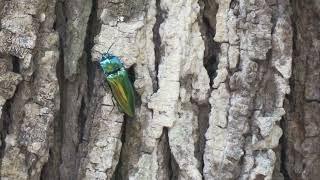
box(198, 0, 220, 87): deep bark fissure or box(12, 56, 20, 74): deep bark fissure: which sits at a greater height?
box(198, 0, 220, 87): deep bark fissure

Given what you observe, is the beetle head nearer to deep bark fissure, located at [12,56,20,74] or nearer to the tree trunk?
the tree trunk

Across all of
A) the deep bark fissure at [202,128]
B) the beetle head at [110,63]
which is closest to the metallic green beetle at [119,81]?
the beetle head at [110,63]

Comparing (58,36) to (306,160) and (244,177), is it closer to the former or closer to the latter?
(244,177)

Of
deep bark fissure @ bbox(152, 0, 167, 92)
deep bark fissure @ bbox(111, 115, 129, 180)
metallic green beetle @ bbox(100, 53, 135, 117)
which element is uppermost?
deep bark fissure @ bbox(152, 0, 167, 92)

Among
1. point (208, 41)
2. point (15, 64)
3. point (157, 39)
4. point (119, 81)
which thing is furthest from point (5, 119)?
point (208, 41)

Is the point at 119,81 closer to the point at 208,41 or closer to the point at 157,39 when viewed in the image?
the point at 157,39

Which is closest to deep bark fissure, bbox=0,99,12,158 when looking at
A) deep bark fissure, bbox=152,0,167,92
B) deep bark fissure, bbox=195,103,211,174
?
deep bark fissure, bbox=152,0,167,92

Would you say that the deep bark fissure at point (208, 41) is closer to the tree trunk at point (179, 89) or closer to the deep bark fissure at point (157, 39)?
the tree trunk at point (179, 89)
